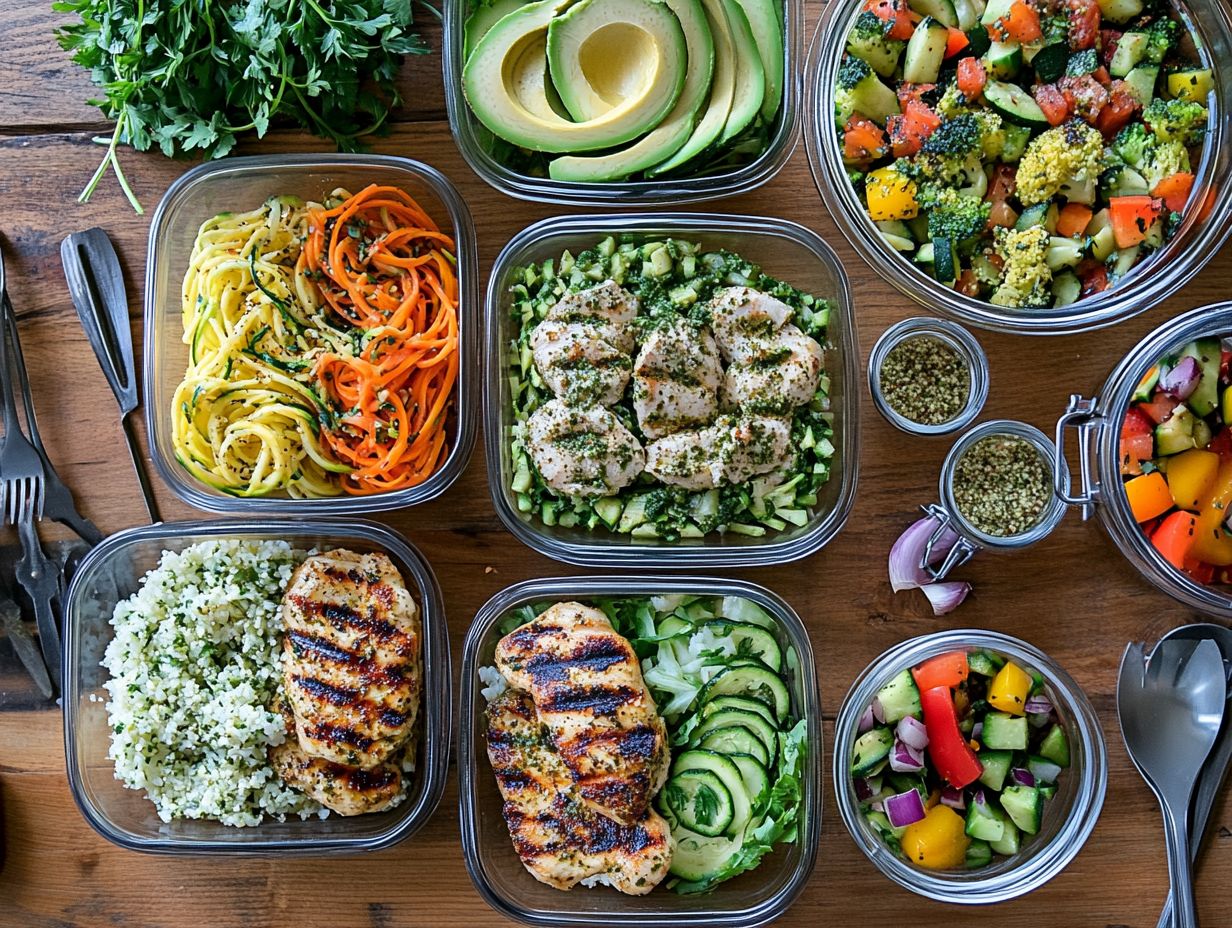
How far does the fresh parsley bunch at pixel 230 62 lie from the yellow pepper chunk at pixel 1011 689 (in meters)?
1.95

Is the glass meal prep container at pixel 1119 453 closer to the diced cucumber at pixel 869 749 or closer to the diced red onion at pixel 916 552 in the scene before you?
the diced red onion at pixel 916 552

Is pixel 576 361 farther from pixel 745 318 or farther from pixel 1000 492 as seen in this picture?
pixel 1000 492

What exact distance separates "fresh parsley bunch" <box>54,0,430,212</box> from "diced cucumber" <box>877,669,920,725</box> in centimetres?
177

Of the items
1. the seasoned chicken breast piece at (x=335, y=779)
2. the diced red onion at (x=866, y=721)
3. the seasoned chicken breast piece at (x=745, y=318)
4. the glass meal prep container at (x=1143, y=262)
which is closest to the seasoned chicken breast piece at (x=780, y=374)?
the seasoned chicken breast piece at (x=745, y=318)

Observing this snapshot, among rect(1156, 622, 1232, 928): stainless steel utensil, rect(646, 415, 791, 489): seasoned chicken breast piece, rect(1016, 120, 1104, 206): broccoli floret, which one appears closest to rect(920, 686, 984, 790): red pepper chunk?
rect(1156, 622, 1232, 928): stainless steel utensil

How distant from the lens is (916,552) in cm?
212

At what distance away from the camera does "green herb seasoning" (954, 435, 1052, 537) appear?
210cm

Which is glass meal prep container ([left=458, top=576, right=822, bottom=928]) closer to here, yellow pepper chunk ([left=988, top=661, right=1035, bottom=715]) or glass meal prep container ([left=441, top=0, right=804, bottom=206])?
yellow pepper chunk ([left=988, top=661, right=1035, bottom=715])

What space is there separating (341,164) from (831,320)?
1.19m

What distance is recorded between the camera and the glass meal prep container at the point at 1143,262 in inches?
82.4

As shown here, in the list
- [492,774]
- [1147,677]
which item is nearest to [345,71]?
[492,774]

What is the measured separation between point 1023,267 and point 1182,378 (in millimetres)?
451

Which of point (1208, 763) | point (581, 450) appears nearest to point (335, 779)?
point (581, 450)

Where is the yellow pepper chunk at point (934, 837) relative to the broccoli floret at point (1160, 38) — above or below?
below
